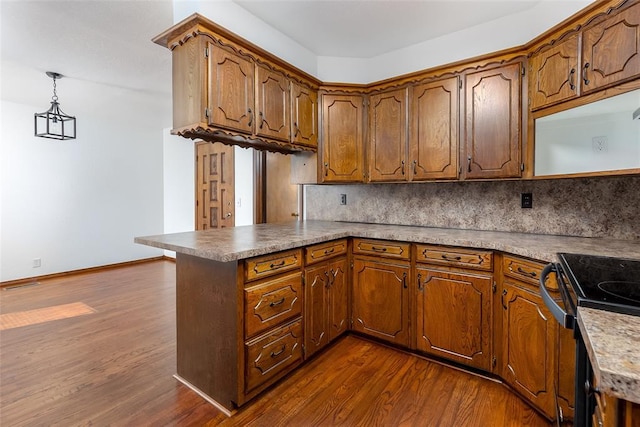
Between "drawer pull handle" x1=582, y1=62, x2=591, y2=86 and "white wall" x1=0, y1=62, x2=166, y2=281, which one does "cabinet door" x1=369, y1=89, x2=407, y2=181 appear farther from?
"white wall" x1=0, y1=62, x2=166, y2=281

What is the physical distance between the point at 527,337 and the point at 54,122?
198 inches

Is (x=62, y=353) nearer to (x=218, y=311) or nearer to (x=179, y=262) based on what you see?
(x=179, y=262)

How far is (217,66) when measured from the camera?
6.41 ft

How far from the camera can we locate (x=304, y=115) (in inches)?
105

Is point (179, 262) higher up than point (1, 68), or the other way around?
point (1, 68)

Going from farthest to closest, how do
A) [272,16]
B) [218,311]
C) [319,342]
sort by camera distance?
[272,16] < [319,342] < [218,311]

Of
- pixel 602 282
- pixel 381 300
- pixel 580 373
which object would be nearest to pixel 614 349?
pixel 580 373

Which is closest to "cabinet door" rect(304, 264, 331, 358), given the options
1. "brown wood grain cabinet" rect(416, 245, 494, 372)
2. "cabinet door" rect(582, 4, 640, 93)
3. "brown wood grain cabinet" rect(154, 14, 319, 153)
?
"brown wood grain cabinet" rect(416, 245, 494, 372)

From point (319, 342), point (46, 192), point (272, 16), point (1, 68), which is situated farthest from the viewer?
point (46, 192)

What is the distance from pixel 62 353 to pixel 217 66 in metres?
2.46

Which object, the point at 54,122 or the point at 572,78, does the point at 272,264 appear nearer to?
the point at 572,78

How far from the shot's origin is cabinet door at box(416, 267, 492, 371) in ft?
6.52

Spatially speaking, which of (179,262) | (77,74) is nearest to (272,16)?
(179,262)

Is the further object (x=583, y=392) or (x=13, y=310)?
(x=13, y=310)
